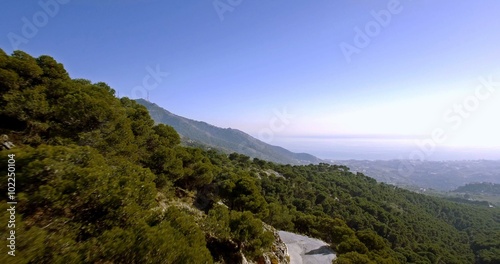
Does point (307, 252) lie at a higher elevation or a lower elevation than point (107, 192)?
lower

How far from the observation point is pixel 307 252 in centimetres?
2255

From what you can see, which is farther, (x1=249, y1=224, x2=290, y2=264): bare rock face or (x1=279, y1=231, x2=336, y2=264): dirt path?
(x1=279, y1=231, x2=336, y2=264): dirt path

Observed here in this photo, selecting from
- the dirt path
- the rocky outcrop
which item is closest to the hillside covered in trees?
the rocky outcrop

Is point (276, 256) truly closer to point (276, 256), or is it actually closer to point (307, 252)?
point (276, 256)

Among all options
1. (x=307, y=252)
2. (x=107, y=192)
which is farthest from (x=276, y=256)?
(x=107, y=192)

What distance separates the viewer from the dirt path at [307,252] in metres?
20.8

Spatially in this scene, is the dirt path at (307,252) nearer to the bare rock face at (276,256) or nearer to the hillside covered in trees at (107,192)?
the bare rock face at (276,256)

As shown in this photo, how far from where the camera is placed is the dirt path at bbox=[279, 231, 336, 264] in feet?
68.3

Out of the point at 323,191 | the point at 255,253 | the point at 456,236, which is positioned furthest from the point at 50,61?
the point at 456,236

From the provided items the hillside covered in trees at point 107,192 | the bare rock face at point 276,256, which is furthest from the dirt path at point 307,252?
the hillside covered in trees at point 107,192

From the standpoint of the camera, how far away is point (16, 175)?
720cm

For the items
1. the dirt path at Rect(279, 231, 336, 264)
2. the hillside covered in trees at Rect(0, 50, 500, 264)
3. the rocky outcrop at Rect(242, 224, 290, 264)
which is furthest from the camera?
the dirt path at Rect(279, 231, 336, 264)

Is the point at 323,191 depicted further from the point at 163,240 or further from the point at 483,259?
the point at 163,240

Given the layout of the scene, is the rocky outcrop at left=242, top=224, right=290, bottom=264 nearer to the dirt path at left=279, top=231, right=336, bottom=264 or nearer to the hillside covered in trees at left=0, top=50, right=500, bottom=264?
the hillside covered in trees at left=0, top=50, right=500, bottom=264
